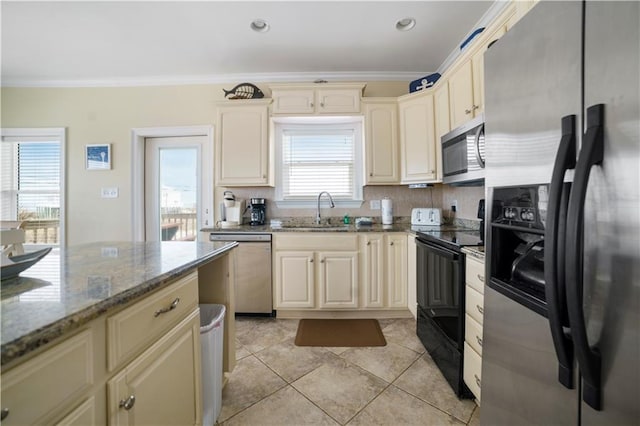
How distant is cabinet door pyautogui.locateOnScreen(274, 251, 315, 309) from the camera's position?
241cm

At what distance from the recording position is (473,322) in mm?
1352

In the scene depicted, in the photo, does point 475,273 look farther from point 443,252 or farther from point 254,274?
point 254,274

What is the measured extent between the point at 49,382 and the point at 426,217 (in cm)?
274

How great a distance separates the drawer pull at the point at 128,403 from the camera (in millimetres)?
655

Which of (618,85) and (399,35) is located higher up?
(399,35)

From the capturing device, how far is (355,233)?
2.41 m

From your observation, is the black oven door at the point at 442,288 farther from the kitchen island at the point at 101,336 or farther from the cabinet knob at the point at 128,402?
the cabinet knob at the point at 128,402

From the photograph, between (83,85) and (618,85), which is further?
(83,85)

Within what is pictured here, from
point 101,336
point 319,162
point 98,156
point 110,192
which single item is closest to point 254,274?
point 319,162

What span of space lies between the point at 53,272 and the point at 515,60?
5.83 ft

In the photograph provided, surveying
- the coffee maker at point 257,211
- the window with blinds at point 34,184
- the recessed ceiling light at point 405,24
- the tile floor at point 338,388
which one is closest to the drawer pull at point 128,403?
the tile floor at point 338,388

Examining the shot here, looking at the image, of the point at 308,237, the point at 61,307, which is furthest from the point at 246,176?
the point at 61,307

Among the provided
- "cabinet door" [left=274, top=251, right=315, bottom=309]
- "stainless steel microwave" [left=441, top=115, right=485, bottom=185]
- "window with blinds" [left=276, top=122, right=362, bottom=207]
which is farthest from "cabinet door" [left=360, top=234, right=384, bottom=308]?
"stainless steel microwave" [left=441, top=115, right=485, bottom=185]

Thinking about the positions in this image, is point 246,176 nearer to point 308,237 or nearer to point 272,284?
point 308,237
